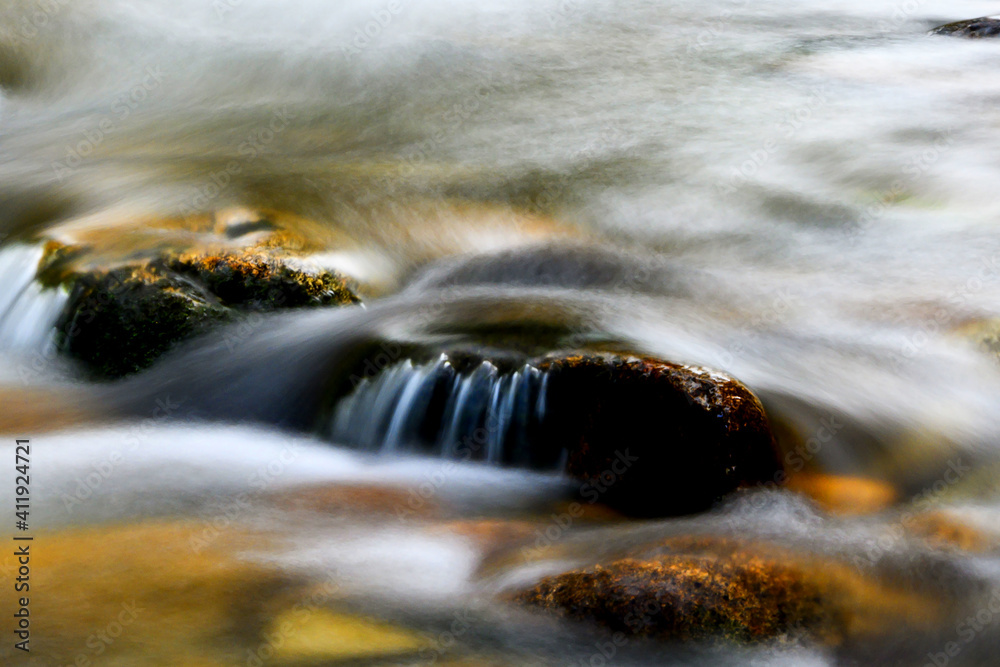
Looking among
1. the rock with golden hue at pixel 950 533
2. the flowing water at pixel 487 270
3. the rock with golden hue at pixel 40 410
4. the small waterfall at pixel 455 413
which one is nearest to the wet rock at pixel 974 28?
the flowing water at pixel 487 270

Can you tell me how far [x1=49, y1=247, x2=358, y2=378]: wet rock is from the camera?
19.8 feet

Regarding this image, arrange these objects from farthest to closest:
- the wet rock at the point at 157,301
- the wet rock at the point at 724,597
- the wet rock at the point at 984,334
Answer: the wet rock at the point at 157,301, the wet rock at the point at 984,334, the wet rock at the point at 724,597

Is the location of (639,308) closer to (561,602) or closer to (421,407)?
(421,407)

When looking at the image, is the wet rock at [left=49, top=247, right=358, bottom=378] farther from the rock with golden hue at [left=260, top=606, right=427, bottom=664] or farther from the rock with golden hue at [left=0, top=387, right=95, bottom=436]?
the rock with golden hue at [left=260, top=606, right=427, bottom=664]

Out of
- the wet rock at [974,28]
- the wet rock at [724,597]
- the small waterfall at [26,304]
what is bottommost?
the wet rock at [724,597]

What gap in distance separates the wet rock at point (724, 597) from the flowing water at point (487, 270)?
3.2 inches

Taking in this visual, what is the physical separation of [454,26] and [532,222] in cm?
572

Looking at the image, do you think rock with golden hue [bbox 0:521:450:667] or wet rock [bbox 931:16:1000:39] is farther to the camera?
wet rock [bbox 931:16:1000:39]

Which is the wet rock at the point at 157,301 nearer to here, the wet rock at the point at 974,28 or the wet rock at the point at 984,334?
the wet rock at the point at 984,334

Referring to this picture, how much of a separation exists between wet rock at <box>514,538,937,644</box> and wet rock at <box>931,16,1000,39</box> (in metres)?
10.0

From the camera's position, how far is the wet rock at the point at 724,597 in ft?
12.0
